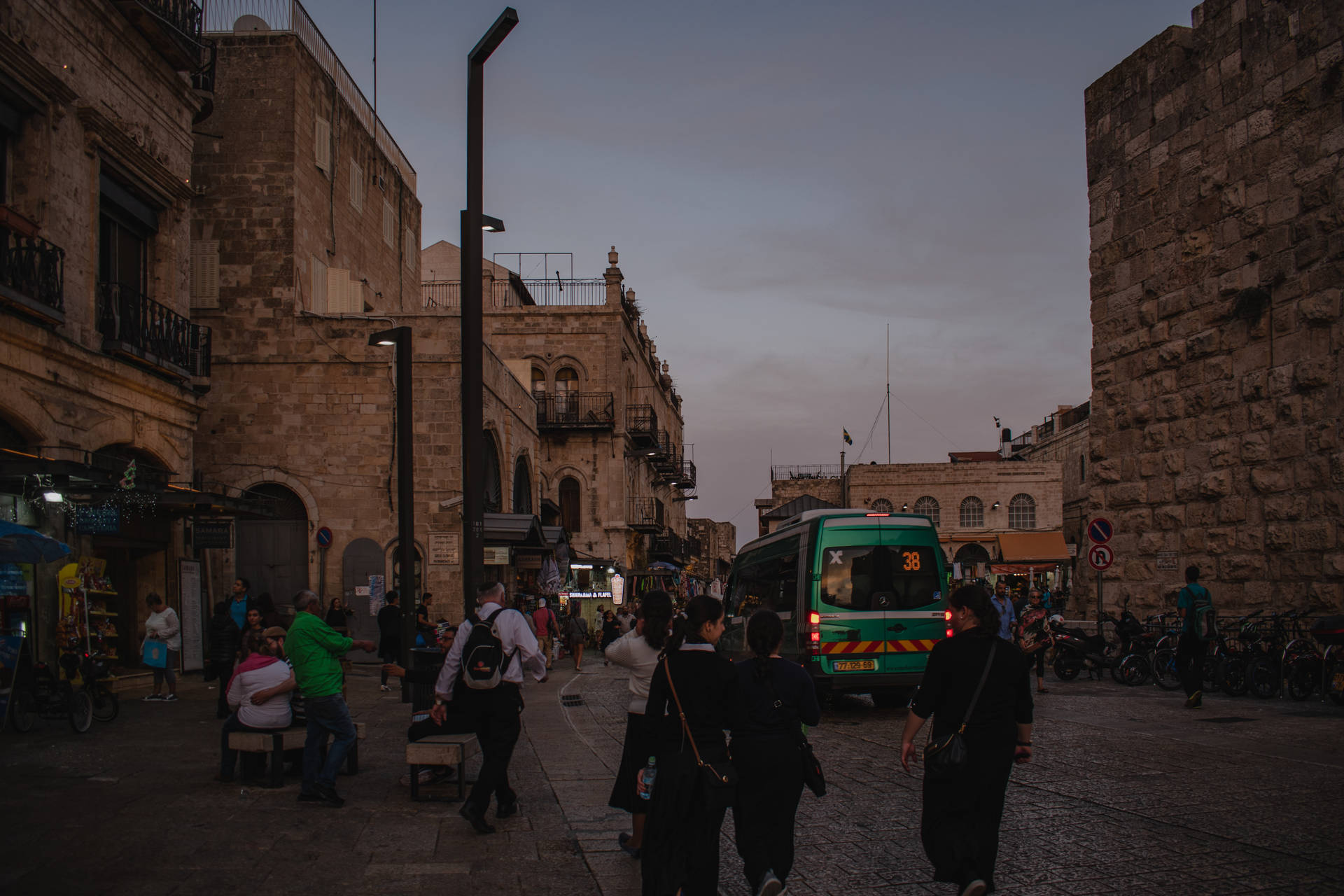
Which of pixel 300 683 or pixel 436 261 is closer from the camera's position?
pixel 300 683

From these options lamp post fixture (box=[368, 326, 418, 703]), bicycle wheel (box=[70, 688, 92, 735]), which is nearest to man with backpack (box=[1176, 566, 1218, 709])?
lamp post fixture (box=[368, 326, 418, 703])

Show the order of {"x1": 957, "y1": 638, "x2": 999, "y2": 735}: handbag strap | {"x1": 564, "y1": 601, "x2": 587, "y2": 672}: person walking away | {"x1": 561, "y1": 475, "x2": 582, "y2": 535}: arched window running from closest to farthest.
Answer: {"x1": 957, "y1": 638, "x2": 999, "y2": 735}: handbag strap → {"x1": 564, "y1": 601, "x2": 587, "y2": 672}: person walking away → {"x1": 561, "y1": 475, "x2": 582, "y2": 535}: arched window

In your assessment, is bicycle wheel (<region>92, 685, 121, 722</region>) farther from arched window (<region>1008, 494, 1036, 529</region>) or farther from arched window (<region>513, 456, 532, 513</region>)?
arched window (<region>1008, 494, 1036, 529</region>)

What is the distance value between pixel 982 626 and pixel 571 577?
29762mm

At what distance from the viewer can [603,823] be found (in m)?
Result: 7.43

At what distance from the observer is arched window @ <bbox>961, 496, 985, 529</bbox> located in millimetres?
56719

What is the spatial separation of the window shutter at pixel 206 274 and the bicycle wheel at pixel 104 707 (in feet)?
42.3

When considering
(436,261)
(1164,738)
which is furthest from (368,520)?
(436,261)

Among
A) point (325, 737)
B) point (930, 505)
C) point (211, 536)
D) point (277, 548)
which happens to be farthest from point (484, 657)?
point (930, 505)

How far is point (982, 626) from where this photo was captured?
518 centimetres

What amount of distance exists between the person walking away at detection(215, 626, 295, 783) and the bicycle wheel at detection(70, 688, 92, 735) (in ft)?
10.8

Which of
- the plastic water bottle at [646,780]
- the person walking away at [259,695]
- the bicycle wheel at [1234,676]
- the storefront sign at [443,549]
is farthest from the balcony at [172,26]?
the bicycle wheel at [1234,676]

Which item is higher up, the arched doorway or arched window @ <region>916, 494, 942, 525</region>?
arched window @ <region>916, 494, 942, 525</region>

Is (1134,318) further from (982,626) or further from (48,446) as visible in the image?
(48,446)
